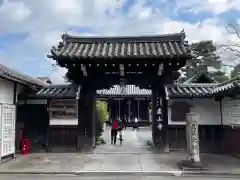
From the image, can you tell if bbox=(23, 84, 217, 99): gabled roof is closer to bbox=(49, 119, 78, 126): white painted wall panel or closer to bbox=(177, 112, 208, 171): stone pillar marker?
bbox=(49, 119, 78, 126): white painted wall panel

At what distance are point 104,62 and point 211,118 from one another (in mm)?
5648

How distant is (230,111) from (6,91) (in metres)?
9.52

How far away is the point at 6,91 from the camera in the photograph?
34.6ft

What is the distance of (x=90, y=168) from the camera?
8.87m

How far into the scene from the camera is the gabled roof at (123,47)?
36.8ft

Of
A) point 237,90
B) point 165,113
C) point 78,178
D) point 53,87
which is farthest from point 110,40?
point 78,178

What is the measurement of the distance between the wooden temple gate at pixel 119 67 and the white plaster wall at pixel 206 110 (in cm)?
103

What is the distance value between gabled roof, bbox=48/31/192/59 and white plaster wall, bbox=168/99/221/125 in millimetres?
2464

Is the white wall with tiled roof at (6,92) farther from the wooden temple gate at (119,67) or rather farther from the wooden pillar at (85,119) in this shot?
the wooden pillar at (85,119)

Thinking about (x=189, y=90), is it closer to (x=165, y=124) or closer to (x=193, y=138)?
(x=165, y=124)

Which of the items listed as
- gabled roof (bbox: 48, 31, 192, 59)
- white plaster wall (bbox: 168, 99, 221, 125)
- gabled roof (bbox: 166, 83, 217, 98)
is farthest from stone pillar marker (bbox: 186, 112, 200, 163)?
gabled roof (bbox: 48, 31, 192, 59)

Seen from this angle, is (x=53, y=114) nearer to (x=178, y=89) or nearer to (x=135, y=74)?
(x=135, y=74)

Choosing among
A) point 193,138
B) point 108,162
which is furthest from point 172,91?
point 108,162

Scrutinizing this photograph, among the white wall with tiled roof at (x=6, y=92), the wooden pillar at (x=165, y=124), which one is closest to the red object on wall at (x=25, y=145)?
the white wall with tiled roof at (x=6, y=92)
